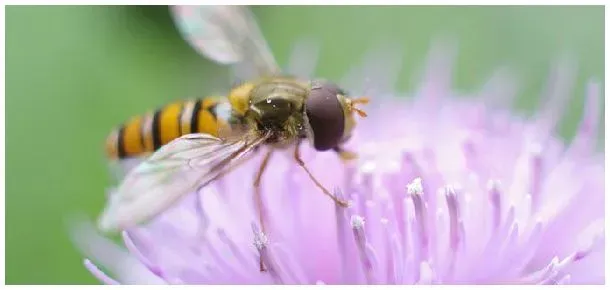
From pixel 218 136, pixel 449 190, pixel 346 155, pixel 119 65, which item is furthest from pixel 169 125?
pixel 119 65

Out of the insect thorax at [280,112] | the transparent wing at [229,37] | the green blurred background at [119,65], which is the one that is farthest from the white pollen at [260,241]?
the green blurred background at [119,65]

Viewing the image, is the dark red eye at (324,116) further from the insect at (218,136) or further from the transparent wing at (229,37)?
the transparent wing at (229,37)

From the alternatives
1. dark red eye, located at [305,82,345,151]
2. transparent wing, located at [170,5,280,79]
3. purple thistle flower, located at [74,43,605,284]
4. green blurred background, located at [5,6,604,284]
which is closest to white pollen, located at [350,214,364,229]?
purple thistle flower, located at [74,43,605,284]

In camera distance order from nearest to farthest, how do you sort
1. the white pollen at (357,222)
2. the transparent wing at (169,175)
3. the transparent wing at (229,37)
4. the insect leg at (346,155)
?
the transparent wing at (169,175)
the white pollen at (357,222)
the insect leg at (346,155)
the transparent wing at (229,37)

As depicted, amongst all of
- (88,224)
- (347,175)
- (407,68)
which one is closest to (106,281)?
(347,175)

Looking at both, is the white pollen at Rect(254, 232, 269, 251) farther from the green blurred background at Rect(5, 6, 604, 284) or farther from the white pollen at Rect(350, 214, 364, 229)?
the green blurred background at Rect(5, 6, 604, 284)

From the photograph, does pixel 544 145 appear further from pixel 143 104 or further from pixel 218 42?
pixel 143 104
